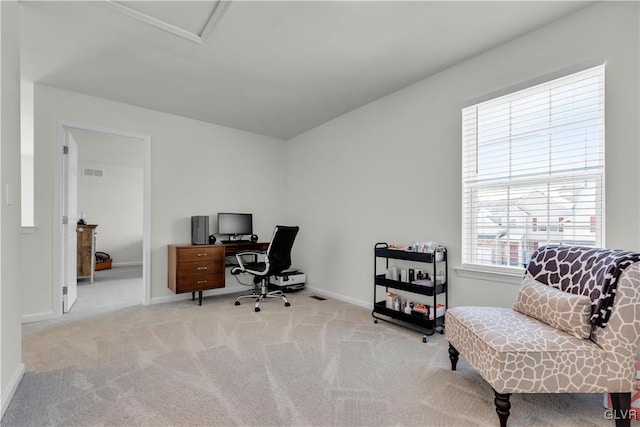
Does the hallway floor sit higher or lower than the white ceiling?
lower

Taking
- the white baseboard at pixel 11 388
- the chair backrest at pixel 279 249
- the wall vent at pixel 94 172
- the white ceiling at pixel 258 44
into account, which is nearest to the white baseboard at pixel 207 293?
the chair backrest at pixel 279 249

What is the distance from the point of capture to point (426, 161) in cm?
313

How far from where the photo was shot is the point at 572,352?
1544 mm

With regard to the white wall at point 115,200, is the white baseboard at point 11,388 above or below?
below

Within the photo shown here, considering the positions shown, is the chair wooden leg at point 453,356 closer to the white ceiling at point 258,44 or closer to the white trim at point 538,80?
the white trim at point 538,80

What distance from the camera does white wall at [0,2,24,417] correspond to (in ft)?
5.56

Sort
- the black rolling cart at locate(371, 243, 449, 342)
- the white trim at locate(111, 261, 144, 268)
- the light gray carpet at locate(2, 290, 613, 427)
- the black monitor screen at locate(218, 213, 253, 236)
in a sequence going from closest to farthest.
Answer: the light gray carpet at locate(2, 290, 613, 427), the black rolling cart at locate(371, 243, 449, 342), the black monitor screen at locate(218, 213, 253, 236), the white trim at locate(111, 261, 144, 268)

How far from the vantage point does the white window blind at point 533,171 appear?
2105 mm

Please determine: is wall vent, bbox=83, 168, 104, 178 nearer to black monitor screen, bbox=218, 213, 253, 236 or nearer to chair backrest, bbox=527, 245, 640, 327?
black monitor screen, bbox=218, 213, 253, 236

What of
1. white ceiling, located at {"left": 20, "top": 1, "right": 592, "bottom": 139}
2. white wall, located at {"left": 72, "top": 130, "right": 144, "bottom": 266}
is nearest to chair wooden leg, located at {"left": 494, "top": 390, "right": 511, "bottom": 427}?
white ceiling, located at {"left": 20, "top": 1, "right": 592, "bottom": 139}

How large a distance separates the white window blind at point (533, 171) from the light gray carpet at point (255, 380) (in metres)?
1.02

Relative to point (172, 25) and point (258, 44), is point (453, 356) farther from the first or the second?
point (172, 25)

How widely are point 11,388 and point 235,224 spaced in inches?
115
